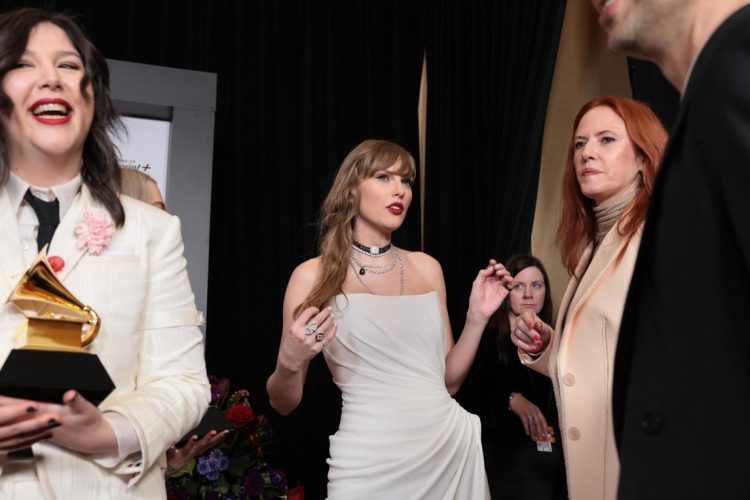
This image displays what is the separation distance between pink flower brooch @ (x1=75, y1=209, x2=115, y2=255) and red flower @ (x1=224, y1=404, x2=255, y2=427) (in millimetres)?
1892

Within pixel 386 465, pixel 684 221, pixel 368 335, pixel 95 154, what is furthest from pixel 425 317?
pixel 684 221

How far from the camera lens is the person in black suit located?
95 cm

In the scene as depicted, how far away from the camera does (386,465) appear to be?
9.66 feet

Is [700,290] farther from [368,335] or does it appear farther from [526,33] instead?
[526,33]

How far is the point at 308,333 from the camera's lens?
9.02 ft

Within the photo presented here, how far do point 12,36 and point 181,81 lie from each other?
263 cm

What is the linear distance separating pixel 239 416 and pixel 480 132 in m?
2.91

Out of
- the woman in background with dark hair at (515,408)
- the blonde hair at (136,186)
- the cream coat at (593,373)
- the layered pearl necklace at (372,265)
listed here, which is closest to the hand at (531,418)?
the woman in background with dark hair at (515,408)

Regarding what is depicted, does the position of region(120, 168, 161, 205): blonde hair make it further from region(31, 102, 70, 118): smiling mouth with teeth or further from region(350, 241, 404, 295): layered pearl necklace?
region(31, 102, 70, 118): smiling mouth with teeth

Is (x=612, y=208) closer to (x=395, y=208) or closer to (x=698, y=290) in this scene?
(x=395, y=208)

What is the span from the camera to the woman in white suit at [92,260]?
154 centimetres

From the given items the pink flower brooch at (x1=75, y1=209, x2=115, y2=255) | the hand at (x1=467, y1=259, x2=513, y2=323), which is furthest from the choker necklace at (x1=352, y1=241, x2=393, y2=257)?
the pink flower brooch at (x1=75, y1=209, x2=115, y2=255)

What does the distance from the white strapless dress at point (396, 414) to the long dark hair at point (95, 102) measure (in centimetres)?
145

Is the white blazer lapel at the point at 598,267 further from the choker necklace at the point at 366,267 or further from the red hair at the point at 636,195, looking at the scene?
the choker necklace at the point at 366,267
